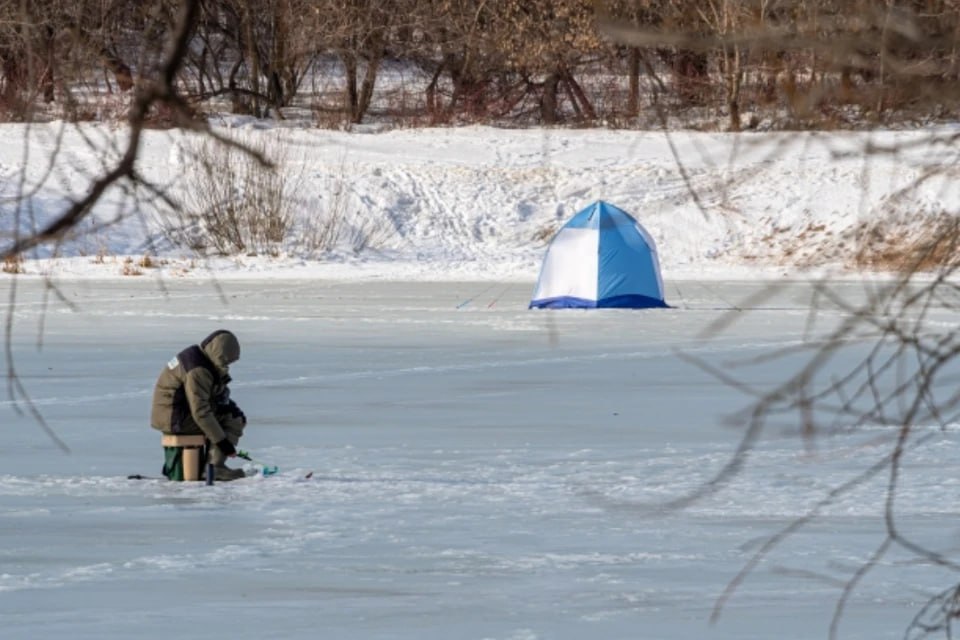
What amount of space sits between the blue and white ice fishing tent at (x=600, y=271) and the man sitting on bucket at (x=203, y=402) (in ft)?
39.4

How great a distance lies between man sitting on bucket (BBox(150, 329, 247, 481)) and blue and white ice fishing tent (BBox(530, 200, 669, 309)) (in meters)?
12.0

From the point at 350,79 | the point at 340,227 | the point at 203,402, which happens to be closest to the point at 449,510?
the point at 203,402

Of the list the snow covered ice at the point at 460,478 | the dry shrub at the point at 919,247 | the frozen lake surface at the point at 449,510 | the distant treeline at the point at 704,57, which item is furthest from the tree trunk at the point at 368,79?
the dry shrub at the point at 919,247

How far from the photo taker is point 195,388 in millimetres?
9648

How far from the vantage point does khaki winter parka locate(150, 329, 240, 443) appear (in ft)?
31.7

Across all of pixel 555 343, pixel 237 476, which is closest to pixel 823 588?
pixel 237 476

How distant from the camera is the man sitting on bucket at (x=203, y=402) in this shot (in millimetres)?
9664

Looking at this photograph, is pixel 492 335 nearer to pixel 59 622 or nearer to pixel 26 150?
pixel 59 622

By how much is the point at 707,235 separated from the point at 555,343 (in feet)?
46.6

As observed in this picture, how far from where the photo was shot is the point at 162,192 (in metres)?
2.70

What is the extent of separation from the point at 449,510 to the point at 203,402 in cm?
163

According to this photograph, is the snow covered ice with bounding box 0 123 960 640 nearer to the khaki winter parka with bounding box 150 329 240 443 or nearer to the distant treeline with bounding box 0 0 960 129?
the distant treeline with bounding box 0 0 960 129

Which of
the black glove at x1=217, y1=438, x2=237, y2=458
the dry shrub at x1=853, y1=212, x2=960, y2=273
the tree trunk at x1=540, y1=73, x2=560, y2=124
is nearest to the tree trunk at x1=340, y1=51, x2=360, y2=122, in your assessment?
the tree trunk at x1=540, y1=73, x2=560, y2=124

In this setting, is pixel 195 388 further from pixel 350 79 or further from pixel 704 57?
pixel 350 79
